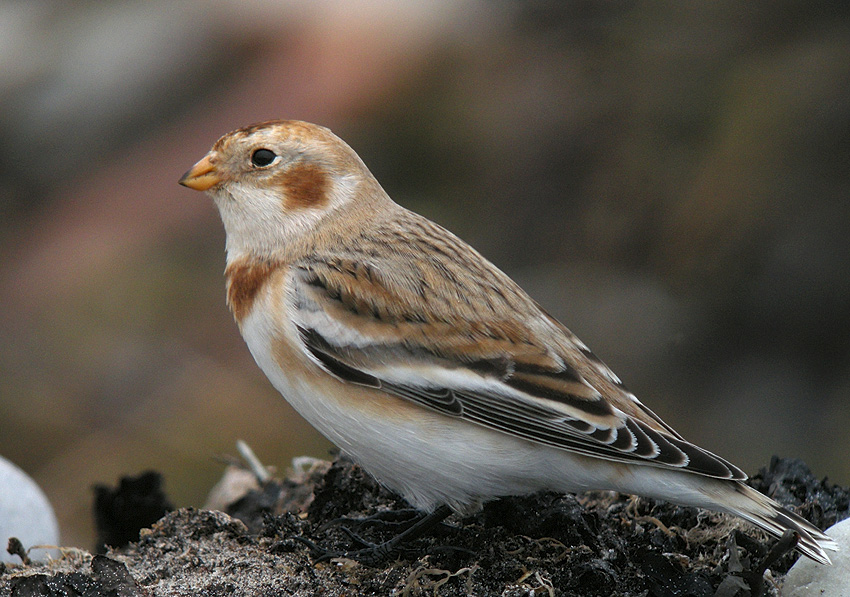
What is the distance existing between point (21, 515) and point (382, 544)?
135 cm

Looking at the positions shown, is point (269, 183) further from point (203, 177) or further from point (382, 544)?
point (382, 544)

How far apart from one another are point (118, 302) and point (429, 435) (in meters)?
3.90

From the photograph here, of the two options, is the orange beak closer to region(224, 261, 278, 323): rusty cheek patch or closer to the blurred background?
region(224, 261, 278, 323): rusty cheek patch

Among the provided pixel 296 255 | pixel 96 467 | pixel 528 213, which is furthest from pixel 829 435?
pixel 96 467

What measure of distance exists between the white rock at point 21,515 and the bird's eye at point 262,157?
1.43m

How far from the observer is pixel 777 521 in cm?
278

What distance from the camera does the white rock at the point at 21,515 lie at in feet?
11.4

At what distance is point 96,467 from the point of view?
5.86 m

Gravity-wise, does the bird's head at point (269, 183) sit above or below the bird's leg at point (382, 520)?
above

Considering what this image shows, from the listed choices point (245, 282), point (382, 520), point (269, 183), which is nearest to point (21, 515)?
point (245, 282)

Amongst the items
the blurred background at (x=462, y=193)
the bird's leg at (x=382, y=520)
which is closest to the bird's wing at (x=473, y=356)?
the bird's leg at (x=382, y=520)

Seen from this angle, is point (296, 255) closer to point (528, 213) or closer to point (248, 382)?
point (248, 382)

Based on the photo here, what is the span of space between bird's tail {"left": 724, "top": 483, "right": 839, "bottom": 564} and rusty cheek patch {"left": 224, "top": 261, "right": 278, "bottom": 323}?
172 centimetres

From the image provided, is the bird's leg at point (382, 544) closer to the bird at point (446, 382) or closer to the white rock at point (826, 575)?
the bird at point (446, 382)
